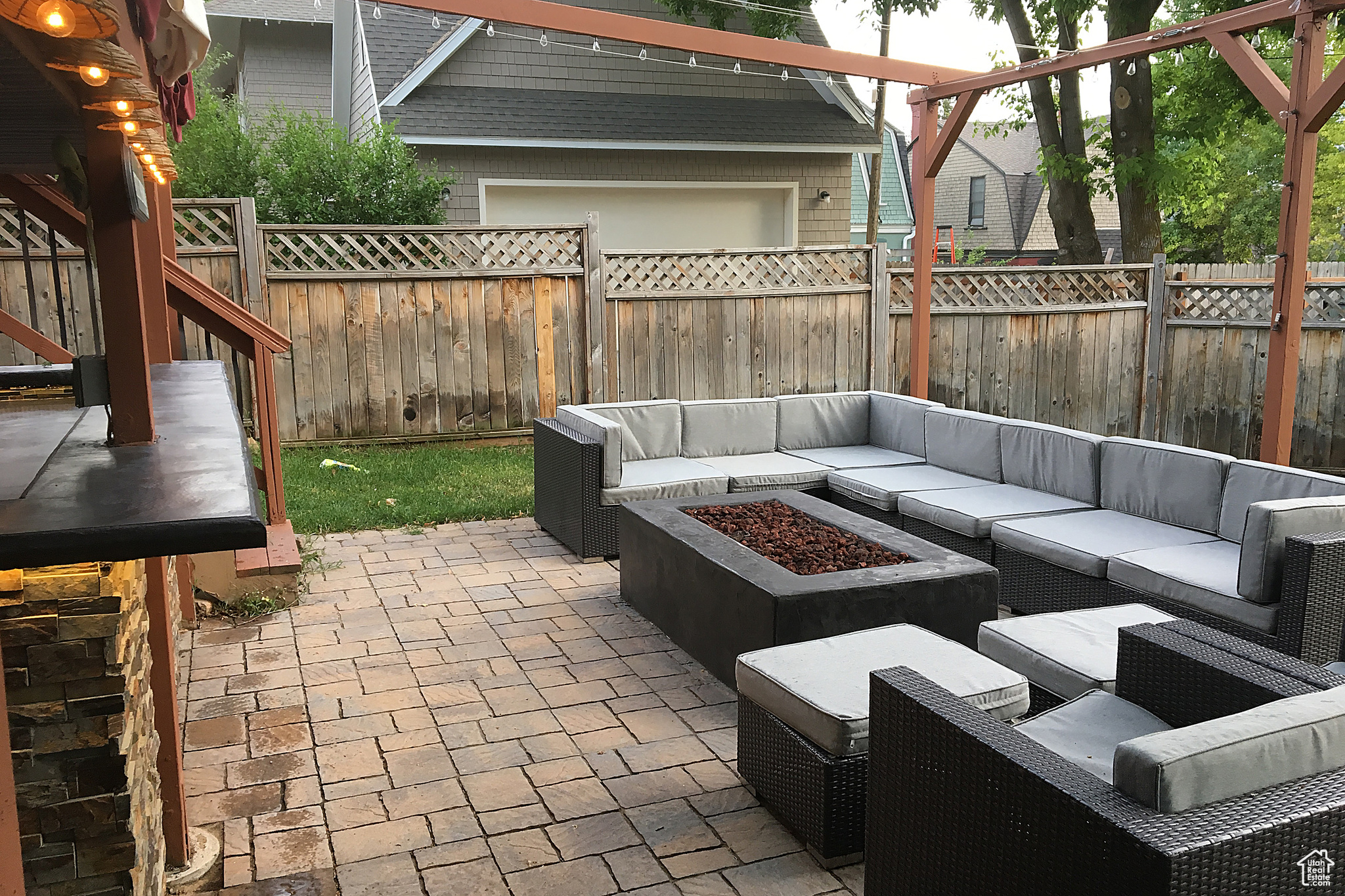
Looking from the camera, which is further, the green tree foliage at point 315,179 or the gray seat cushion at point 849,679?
the green tree foliage at point 315,179

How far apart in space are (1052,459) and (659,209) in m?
8.32

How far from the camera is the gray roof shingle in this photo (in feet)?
38.1

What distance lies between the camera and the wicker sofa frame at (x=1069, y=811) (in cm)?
182

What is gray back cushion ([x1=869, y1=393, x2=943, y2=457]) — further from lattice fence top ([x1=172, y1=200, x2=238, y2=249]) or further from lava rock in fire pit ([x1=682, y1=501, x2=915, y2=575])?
lattice fence top ([x1=172, y1=200, x2=238, y2=249])

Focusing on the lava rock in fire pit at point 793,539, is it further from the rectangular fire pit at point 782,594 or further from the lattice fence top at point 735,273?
the lattice fence top at point 735,273

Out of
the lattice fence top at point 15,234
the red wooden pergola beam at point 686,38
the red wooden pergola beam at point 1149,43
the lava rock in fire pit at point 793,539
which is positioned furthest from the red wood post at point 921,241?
the lattice fence top at point 15,234

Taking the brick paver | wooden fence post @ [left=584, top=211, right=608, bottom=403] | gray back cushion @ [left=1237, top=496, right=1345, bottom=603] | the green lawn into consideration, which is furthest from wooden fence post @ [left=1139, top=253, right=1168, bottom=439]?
the brick paver

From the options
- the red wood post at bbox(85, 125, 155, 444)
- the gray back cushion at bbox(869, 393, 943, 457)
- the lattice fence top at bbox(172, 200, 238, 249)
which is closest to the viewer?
the red wood post at bbox(85, 125, 155, 444)

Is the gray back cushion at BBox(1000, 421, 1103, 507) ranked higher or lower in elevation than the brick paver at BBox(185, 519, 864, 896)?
higher

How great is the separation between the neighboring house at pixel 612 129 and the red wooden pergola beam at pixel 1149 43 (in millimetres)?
4822

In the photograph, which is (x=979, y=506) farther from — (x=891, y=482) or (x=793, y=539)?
(x=793, y=539)

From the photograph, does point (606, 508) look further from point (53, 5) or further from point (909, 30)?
point (909, 30)

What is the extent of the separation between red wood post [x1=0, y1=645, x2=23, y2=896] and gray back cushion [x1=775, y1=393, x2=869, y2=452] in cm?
597

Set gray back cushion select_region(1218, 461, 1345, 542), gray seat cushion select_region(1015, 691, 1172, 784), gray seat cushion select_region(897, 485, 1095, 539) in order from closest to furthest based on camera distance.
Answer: gray seat cushion select_region(1015, 691, 1172, 784), gray back cushion select_region(1218, 461, 1345, 542), gray seat cushion select_region(897, 485, 1095, 539)
